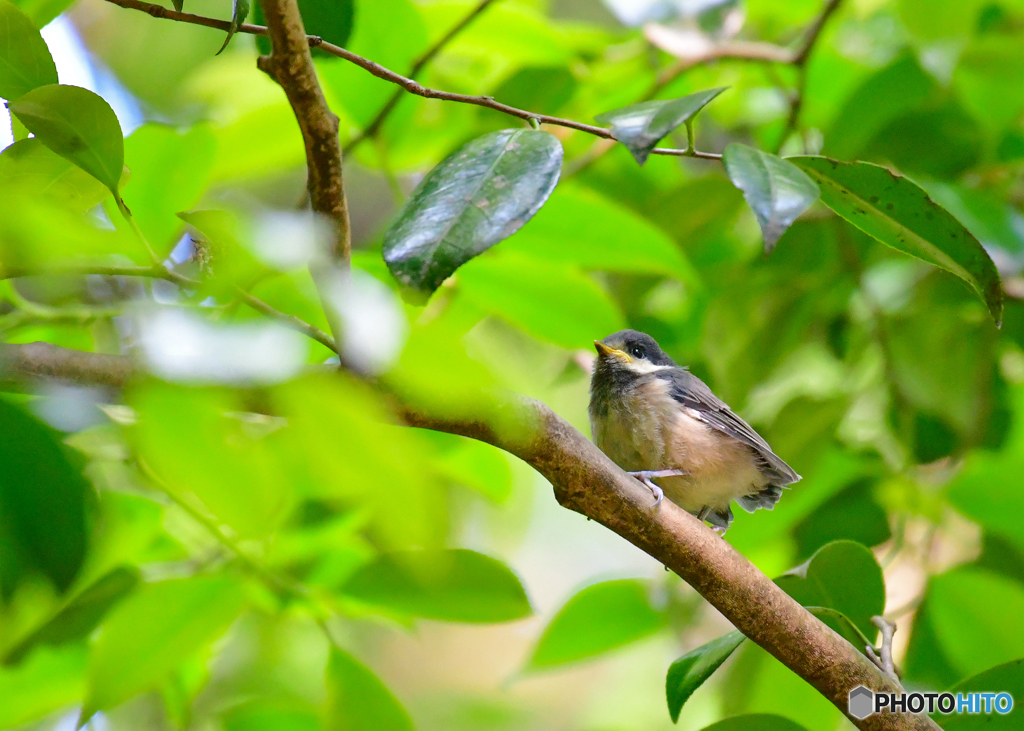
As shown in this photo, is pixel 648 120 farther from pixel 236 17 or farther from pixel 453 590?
pixel 453 590

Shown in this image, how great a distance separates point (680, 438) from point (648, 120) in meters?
1.04

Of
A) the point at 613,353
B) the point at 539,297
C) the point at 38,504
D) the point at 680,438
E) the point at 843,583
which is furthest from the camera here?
the point at 613,353

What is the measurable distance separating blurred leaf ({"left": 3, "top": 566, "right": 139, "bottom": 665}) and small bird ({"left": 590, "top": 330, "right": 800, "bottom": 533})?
893mm

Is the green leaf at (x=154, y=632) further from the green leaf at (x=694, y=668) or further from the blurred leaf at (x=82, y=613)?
the green leaf at (x=694, y=668)

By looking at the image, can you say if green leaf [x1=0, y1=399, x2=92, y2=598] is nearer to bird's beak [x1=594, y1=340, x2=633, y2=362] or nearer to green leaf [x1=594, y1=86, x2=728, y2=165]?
green leaf [x1=594, y1=86, x2=728, y2=165]

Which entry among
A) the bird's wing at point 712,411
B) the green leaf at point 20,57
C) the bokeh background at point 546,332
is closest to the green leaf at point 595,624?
the bokeh background at point 546,332

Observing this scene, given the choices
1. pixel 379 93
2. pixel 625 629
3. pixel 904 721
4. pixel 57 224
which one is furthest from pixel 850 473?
pixel 57 224

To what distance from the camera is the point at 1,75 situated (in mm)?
850

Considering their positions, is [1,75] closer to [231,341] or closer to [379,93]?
[231,341]

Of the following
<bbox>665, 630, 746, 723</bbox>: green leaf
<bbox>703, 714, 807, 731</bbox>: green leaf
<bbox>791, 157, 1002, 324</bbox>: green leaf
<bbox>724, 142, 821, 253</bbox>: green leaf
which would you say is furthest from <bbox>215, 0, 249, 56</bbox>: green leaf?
<bbox>703, 714, 807, 731</bbox>: green leaf

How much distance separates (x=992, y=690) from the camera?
45.3 inches

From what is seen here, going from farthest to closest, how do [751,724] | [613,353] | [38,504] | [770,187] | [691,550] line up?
1. [613,353]
2. [751,724]
3. [691,550]
4. [770,187]
5. [38,504]

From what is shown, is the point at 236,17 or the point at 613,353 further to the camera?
the point at 613,353

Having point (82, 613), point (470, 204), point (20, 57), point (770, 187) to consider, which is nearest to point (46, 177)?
point (20, 57)
